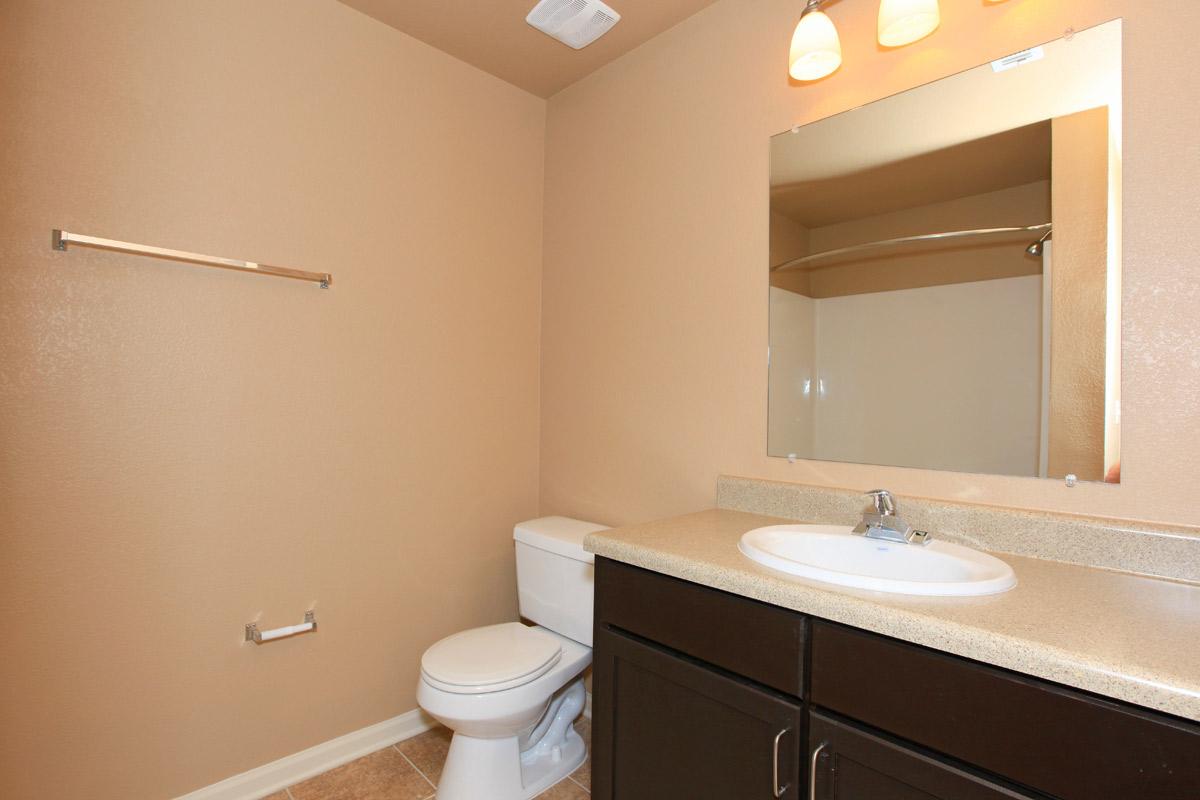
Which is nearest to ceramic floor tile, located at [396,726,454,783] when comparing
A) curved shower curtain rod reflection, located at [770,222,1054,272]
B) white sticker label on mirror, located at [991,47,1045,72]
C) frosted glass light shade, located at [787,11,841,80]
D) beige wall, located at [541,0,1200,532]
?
beige wall, located at [541,0,1200,532]

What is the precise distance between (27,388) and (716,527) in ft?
5.61

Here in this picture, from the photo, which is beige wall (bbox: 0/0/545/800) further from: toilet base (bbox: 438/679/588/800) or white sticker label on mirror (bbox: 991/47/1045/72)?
white sticker label on mirror (bbox: 991/47/1045/72)

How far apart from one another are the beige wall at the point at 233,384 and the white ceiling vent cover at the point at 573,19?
0.52m

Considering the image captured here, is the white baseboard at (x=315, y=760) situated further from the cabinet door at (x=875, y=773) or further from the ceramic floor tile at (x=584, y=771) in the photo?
the cabinet door at (x=875, y=773)

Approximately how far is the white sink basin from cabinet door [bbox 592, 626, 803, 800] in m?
0.24

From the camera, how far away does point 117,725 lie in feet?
4.92

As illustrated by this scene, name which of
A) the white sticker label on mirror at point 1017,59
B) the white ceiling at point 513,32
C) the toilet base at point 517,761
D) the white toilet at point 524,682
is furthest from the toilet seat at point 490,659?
the white ceiling at point 513,32

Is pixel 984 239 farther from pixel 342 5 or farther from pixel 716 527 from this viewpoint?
pixel 342 5

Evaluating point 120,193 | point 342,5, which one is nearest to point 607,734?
point 120,193

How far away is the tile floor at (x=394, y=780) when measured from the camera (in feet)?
5.64

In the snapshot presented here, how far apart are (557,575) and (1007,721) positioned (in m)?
1.35

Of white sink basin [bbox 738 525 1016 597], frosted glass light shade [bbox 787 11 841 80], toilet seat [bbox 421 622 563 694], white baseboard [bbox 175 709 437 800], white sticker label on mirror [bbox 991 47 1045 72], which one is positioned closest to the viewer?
white sink basin [bbox 738 525 1016 597]

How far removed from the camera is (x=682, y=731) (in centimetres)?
118

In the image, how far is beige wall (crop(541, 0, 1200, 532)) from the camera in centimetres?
109
